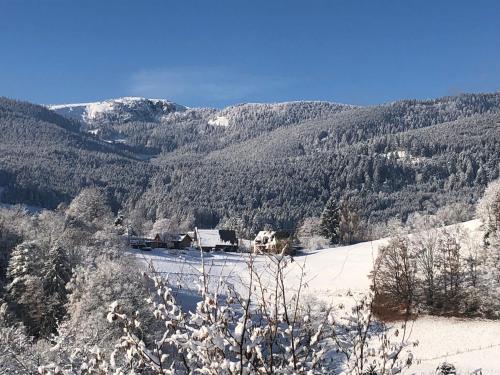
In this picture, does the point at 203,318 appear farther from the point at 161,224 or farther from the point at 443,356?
the point at 161,224

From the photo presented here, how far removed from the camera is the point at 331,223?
99.1 meters

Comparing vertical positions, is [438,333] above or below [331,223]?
below

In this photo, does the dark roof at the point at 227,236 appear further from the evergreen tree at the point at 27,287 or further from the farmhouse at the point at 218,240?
the evergreen tree at the point at 27,287

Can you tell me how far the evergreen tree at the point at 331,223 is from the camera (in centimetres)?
9831

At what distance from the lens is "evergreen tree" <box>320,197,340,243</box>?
98.3 meters

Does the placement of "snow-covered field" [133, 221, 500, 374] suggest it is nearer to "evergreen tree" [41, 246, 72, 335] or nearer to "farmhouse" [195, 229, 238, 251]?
"evergreen tree" [41, 246, 72, 335]

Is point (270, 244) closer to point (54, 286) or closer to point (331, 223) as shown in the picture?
point (54, 286)

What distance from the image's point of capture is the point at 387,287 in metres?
42.7

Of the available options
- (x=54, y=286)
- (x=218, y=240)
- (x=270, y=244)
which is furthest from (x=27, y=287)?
(x=218, y=240)

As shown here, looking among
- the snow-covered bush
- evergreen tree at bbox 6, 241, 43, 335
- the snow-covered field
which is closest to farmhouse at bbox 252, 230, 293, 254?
the snow-covered bush

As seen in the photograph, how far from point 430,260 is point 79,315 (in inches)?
1181

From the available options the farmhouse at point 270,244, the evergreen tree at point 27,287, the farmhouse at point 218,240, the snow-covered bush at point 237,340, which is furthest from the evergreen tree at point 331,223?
the snow-covered bush at point 237,340

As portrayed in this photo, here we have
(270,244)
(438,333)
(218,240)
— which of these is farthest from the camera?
(218,240)

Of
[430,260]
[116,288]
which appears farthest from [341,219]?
[116,288]
